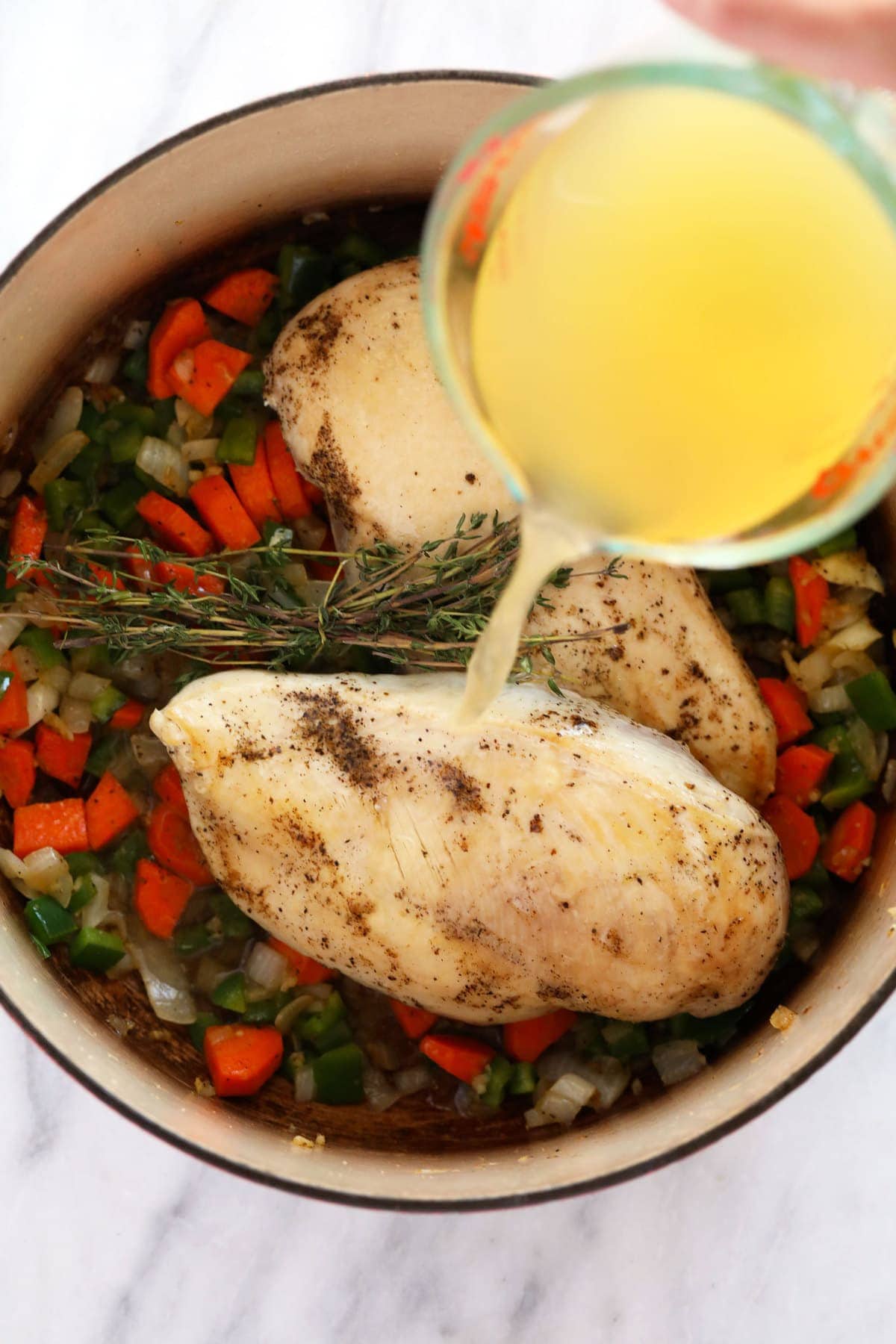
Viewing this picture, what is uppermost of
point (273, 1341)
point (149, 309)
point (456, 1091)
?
point (149, 309)

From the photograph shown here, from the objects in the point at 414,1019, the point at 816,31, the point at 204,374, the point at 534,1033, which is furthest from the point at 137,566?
the point at 816,31

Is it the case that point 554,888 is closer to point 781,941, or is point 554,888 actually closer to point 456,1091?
point 781,941

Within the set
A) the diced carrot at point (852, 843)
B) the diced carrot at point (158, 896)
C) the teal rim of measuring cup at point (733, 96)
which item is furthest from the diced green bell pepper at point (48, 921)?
the diced carrot at point (852, 843)

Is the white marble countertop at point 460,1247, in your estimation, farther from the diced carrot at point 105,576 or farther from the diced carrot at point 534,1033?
the diced carrot at point 105,576

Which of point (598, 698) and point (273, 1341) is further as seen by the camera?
point (273, 1341)

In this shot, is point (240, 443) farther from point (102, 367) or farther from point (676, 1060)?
point (676, 1060)

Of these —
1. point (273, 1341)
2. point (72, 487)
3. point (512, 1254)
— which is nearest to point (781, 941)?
point (512, 1254)

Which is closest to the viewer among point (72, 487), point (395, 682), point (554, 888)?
point (554, 888)

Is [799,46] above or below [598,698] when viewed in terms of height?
above

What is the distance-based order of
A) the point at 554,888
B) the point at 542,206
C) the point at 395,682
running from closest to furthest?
1. the point at 542,206
2. the point at 554,888
3. the point at 395,682
